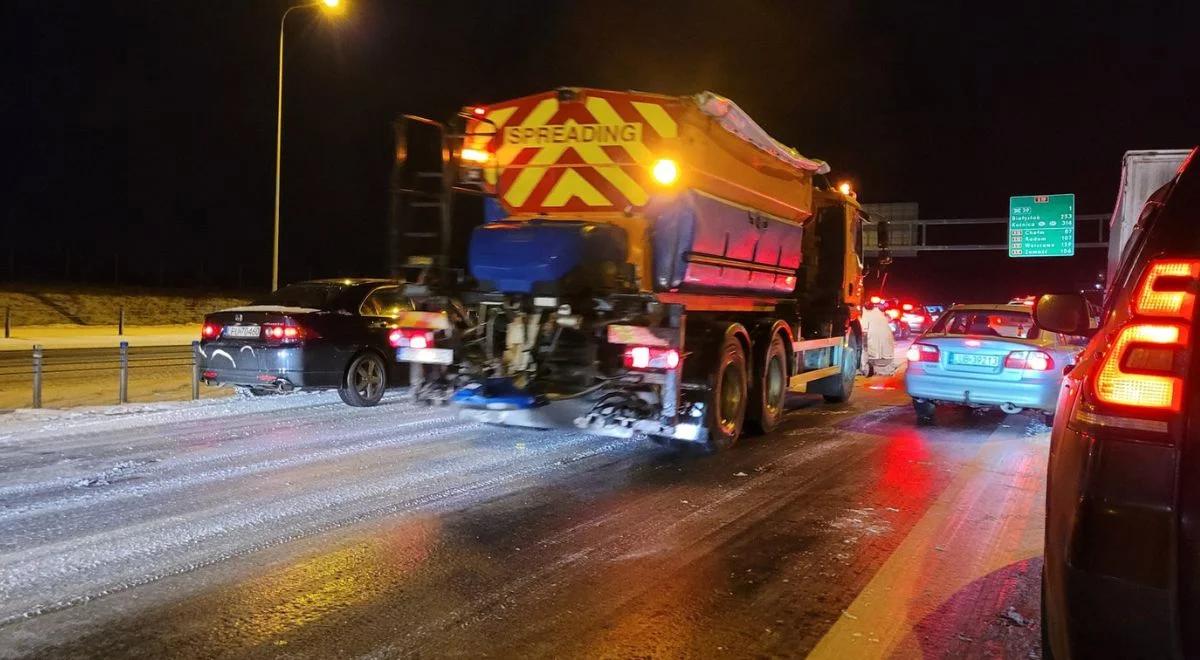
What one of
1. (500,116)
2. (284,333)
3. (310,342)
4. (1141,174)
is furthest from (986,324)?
(284,333)

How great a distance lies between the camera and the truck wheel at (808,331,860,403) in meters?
12.5

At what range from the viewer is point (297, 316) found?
32.8 feet

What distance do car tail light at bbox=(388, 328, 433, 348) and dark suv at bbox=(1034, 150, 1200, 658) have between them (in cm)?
632

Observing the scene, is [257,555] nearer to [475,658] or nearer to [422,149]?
[475,658]

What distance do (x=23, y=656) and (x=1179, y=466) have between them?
165 inches

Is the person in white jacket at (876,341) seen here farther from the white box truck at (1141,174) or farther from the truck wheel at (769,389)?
the truck wheel at (769,389)

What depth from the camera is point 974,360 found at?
10.1 metres

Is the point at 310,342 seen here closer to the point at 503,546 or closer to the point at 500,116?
the point at 500,116

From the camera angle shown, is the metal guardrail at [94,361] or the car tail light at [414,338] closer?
the car tail light at [414,338]

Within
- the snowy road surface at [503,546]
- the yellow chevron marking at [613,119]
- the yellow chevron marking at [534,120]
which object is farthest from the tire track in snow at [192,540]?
the yellow chevron marking at [534,120]

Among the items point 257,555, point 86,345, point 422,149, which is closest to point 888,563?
point 257,555

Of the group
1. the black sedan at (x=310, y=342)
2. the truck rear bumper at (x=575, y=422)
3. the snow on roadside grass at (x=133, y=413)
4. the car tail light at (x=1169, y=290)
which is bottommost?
the snow on roadside grass at (x=133, y=413)

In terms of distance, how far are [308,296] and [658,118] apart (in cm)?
533

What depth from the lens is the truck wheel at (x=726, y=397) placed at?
8.04 meters
